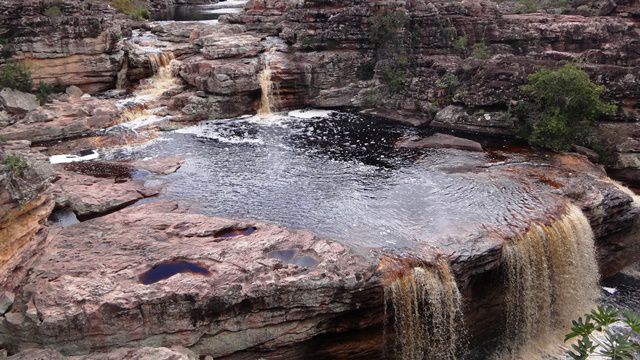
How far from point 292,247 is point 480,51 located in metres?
19.5

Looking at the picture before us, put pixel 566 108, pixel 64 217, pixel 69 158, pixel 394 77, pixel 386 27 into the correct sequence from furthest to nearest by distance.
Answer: pixel 386 27, pixel 394 77, pixel 566 108, pixel 69 158, pixel 64 217

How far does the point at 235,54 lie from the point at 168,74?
3779 mm

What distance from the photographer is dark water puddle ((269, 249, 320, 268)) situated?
12.5 metres

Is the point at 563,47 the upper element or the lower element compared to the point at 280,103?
upper

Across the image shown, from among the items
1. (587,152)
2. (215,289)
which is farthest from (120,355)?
(587,152)

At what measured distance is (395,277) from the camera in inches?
485

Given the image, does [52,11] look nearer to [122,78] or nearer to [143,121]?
[122,78]

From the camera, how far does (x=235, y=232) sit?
14023 millimetres

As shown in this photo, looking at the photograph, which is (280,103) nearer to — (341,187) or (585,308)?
(341,187)

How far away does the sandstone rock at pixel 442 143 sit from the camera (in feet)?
72.0

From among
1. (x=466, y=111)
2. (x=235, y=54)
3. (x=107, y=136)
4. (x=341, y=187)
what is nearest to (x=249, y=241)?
(x=341, y=187)

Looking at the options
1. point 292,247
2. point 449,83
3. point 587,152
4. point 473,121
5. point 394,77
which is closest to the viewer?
point 292,247

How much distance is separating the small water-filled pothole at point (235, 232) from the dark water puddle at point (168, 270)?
166cm

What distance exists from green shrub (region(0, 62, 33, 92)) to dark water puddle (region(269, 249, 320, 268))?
58.7ft
